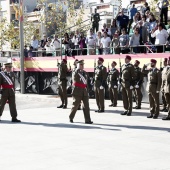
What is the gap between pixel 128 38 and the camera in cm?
2311

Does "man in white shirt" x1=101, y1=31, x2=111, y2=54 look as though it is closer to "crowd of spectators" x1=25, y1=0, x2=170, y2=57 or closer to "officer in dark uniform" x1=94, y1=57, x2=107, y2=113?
"crowd of spectators" x1=25, y1=0, x2=170, y2=57

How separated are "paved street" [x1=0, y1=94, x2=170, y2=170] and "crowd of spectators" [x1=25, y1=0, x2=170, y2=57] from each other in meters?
3.72

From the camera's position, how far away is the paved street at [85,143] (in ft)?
34.4

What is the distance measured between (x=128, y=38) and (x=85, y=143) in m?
10.9

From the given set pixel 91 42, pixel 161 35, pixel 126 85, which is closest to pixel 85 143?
pixel 126 85

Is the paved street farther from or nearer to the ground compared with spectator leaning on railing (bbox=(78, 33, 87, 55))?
nearer to the ground

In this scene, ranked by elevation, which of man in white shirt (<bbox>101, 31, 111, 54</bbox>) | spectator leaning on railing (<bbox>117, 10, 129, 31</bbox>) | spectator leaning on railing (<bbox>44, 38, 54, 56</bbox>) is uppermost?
spectator leaning on railing (<bbox>117, 10, 129, 31</bbox>)

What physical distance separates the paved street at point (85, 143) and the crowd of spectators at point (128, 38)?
12.2 ft

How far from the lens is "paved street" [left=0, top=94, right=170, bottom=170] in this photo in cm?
1048

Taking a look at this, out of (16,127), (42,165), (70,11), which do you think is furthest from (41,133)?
(70,11)

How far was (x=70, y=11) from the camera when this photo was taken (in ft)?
170

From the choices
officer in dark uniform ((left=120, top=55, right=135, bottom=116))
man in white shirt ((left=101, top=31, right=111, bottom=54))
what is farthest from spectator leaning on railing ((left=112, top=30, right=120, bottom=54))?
officer in dark uniform ((left=120, top=55, right=135, bottom=116))

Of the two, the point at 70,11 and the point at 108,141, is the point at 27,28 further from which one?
the point at 108,141

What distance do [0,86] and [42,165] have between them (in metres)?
7.55
